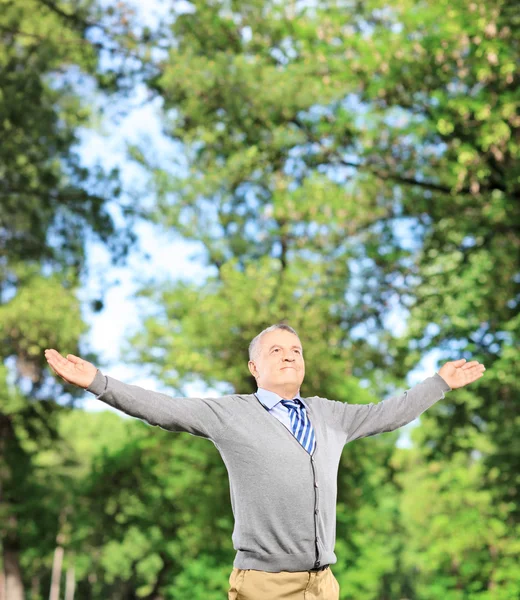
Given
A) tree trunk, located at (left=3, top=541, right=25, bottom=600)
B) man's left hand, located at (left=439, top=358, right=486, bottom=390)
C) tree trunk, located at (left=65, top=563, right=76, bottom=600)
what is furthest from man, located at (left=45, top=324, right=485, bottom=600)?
tree trunk, located at (left=65, top=563, right=76, bottom=600)

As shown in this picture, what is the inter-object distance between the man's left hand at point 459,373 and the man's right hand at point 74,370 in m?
1.55

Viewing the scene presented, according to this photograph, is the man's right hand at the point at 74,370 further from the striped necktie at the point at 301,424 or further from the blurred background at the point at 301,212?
the blurred background at the point at 301,212

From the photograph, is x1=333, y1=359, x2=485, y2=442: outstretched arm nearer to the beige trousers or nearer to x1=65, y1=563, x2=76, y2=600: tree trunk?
the beige trousers

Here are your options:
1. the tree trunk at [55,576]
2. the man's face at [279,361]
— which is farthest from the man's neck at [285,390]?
the tree trunk at [55,576]

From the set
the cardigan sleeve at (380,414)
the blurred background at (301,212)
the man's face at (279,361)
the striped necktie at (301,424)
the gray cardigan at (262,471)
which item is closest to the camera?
the gray cardigan at (262,471)

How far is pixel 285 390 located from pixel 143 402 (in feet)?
2.03

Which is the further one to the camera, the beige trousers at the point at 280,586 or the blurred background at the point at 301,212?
the blurred background at the point at 301,212

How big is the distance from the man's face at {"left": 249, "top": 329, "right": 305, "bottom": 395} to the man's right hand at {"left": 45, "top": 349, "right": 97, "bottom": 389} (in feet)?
2.35

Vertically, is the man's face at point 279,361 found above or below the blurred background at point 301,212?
below

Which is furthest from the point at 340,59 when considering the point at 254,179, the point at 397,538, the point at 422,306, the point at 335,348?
the point at 397,538

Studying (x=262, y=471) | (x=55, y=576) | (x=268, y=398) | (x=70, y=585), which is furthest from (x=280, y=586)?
(x=70, y=585)

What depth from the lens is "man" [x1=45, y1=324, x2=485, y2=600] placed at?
3.13 meters

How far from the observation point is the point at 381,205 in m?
16.4

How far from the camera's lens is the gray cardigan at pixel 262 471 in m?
3.16
